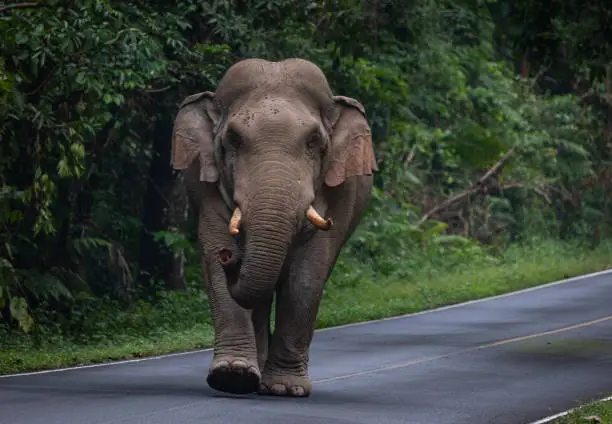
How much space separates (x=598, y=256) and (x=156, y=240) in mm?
14173

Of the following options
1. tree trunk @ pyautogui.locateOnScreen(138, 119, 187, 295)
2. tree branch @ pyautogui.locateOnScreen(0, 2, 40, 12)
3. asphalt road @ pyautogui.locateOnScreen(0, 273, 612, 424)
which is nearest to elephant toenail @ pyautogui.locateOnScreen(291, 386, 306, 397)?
asphalt road @ pyautogui.locateOnScreen(0, 273, 612, 424)

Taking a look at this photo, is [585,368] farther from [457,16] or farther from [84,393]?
[457,16]

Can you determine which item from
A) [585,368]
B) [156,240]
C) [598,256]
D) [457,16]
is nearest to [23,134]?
[156,240]

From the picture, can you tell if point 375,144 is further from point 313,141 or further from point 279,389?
point 279,389

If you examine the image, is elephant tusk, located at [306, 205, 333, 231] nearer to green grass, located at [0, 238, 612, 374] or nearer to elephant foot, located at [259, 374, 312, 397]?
elephant foot, located at [259, 374, 312, 397]

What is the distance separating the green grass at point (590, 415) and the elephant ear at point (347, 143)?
290 cm

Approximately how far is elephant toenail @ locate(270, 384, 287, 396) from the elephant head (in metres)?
0.95

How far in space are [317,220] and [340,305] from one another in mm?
13143

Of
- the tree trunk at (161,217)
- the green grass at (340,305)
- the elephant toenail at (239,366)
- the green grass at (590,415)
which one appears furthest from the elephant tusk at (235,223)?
the tree trunk at (161,217)

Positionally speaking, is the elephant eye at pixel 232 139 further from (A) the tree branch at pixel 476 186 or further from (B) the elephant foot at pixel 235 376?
(A) the tree branch at pixel 476 186

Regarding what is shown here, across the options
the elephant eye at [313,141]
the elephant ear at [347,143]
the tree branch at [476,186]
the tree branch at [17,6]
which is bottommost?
the tree branch at [476,186]

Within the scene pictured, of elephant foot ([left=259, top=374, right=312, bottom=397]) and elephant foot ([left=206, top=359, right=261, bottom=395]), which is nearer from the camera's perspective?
elephant foot ([left=206, top=359, right=261, bottom=395])

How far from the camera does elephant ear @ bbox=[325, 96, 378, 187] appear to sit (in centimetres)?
1390

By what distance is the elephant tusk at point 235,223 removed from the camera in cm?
1259
